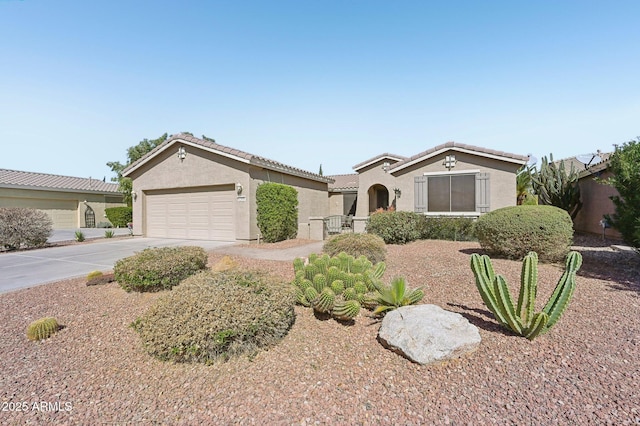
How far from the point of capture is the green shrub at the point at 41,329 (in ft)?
13.5

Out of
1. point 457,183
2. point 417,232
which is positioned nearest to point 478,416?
point 417,232

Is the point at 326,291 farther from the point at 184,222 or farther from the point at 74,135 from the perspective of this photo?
the point at 74,135

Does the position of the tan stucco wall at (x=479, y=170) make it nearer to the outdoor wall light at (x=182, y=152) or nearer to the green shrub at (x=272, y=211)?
the green shrub at (x=272, y=211)

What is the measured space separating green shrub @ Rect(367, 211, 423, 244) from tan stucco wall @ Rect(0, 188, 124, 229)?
2698 cm

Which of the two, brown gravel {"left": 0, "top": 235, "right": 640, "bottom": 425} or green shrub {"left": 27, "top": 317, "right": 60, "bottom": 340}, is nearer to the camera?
brown gravel {"left": 0, "top": 235, "right": 640, "bottom": 425}

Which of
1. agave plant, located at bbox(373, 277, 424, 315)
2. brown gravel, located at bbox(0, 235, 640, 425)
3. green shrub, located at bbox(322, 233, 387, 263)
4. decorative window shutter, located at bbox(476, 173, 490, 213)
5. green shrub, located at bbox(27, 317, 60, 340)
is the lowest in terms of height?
brown gravel, located at bbox(0, 235, 640, 425)

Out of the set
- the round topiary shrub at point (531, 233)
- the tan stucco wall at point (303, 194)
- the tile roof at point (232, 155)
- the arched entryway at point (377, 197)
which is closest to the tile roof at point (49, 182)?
the tile roof at point (232, 155)

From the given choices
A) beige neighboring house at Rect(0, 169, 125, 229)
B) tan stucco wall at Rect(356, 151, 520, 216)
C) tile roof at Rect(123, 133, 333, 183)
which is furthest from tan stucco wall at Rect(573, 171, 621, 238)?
beige neighboring house at Rect(0, 169, 125, 229)

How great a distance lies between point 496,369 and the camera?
3.20 metres

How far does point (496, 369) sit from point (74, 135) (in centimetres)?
1817

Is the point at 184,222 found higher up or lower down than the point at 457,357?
higher up

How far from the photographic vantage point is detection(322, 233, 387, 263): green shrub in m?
7.77

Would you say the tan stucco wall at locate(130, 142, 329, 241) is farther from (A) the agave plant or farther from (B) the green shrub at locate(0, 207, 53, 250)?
(A) the agave plant

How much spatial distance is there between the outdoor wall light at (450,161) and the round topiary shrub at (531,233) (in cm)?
592
